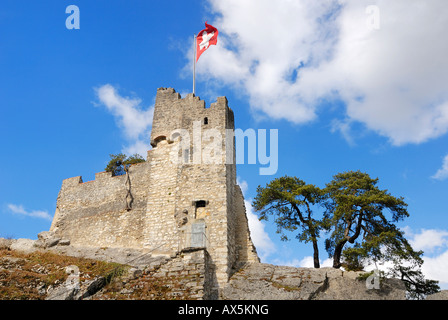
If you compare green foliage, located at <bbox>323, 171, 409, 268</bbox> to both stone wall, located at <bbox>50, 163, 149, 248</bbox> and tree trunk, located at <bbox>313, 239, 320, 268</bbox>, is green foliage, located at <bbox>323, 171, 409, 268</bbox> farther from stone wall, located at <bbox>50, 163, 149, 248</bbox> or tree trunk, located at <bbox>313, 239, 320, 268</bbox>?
stone wall, located at <bbox>50, 163, 149, 248</bbox>

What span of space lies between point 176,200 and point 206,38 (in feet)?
37.6

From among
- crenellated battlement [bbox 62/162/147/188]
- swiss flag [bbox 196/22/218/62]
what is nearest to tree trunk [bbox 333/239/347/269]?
crenellated battlement [bbox 62/162/147/188]

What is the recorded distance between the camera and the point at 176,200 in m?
19.1

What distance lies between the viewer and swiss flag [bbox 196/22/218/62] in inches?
965

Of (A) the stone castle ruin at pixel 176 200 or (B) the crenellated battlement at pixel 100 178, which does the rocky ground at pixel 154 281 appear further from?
(B) the crenellated battlement at pixel 100 178

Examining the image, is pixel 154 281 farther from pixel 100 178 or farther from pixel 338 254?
pixel 100 178

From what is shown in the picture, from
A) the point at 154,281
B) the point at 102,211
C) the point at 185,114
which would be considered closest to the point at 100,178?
the point at 102,211

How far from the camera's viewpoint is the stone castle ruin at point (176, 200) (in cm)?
1811

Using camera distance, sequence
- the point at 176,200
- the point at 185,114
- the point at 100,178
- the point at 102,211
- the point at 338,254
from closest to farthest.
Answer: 1. the point at 176,200
2. the point at 338,254
3. the point at 185,114
4. the point at 102,211
5. the point at 100,178

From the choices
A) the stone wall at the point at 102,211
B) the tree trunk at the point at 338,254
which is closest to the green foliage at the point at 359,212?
the tree trunk at the point at 338,254

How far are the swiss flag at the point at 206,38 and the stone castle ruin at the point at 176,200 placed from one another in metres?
3.75

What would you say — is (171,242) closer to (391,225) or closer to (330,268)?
(330,268)

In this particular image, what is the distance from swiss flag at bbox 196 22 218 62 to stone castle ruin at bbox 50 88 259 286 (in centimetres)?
375
